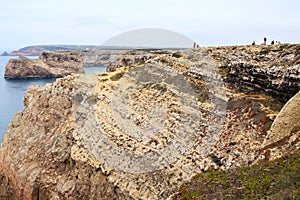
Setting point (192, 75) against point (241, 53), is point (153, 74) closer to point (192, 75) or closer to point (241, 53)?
point (192, 75)

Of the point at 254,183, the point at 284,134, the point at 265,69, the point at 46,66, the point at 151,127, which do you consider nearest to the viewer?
the point at 254,183

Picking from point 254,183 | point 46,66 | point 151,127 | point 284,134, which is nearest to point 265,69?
point 284,134

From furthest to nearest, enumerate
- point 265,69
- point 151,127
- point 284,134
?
1. point 151,127
2. point 265,69
3. point 284,134

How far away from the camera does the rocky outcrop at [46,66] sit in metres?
128

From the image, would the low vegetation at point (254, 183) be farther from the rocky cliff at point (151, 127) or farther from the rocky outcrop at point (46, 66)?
the rocky outcrop at point (46, 66)

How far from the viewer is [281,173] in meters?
13.9

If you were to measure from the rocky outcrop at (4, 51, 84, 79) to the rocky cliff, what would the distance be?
331 ft

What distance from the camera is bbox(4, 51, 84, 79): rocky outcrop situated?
421 feet

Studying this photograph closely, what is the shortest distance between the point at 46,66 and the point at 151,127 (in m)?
121

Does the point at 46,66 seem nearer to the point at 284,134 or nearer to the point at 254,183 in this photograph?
the point at 284,134

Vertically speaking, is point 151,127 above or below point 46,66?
above

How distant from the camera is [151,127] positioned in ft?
77.3

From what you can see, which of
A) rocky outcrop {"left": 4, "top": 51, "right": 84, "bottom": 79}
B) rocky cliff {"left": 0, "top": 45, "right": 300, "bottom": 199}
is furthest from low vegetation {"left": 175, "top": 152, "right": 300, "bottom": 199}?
rocky outcrop {"left": 4, "top": 51, "right": 84, "bottom": 79}

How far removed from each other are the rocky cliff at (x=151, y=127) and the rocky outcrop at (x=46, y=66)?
100776 mm
